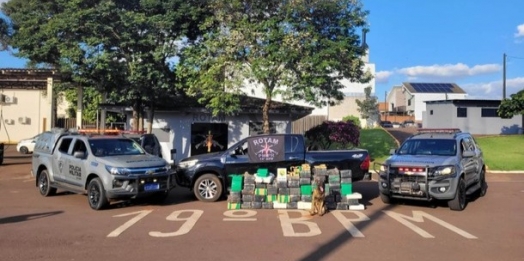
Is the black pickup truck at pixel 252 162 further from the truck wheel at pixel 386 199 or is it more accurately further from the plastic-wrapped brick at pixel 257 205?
the plastic-wrapped brick at pixel 257 205

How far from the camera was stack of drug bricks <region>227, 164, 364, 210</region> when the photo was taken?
11648mm

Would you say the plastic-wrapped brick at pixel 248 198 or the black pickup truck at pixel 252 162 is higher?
the black pickup truck at pixel 252 162

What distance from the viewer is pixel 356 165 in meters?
12.9

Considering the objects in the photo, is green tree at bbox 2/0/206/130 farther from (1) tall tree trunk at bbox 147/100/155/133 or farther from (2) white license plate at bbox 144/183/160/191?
(2) white license plate at bbox 144/183/160/191

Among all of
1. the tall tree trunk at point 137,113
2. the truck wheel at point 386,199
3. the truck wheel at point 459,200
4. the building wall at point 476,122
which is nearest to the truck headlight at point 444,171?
the truck wheel at point 459,200

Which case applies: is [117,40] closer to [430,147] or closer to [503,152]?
[430,147]

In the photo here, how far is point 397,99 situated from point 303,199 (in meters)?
86.2

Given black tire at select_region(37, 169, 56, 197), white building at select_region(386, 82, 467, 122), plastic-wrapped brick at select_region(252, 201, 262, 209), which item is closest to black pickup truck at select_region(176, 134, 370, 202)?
plastic-wrapped brick at select_region(252, 201, 262, 209)

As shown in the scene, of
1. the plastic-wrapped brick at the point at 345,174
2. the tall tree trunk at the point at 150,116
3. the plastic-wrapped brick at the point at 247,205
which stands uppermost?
the tall tree trunk at the point at 150,116

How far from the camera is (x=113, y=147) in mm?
12703

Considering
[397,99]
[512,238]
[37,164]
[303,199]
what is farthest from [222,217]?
[397,99]

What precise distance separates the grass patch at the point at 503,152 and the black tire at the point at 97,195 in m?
18.3

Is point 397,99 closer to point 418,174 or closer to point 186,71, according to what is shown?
point 186,71

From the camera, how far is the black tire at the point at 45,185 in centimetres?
1355
